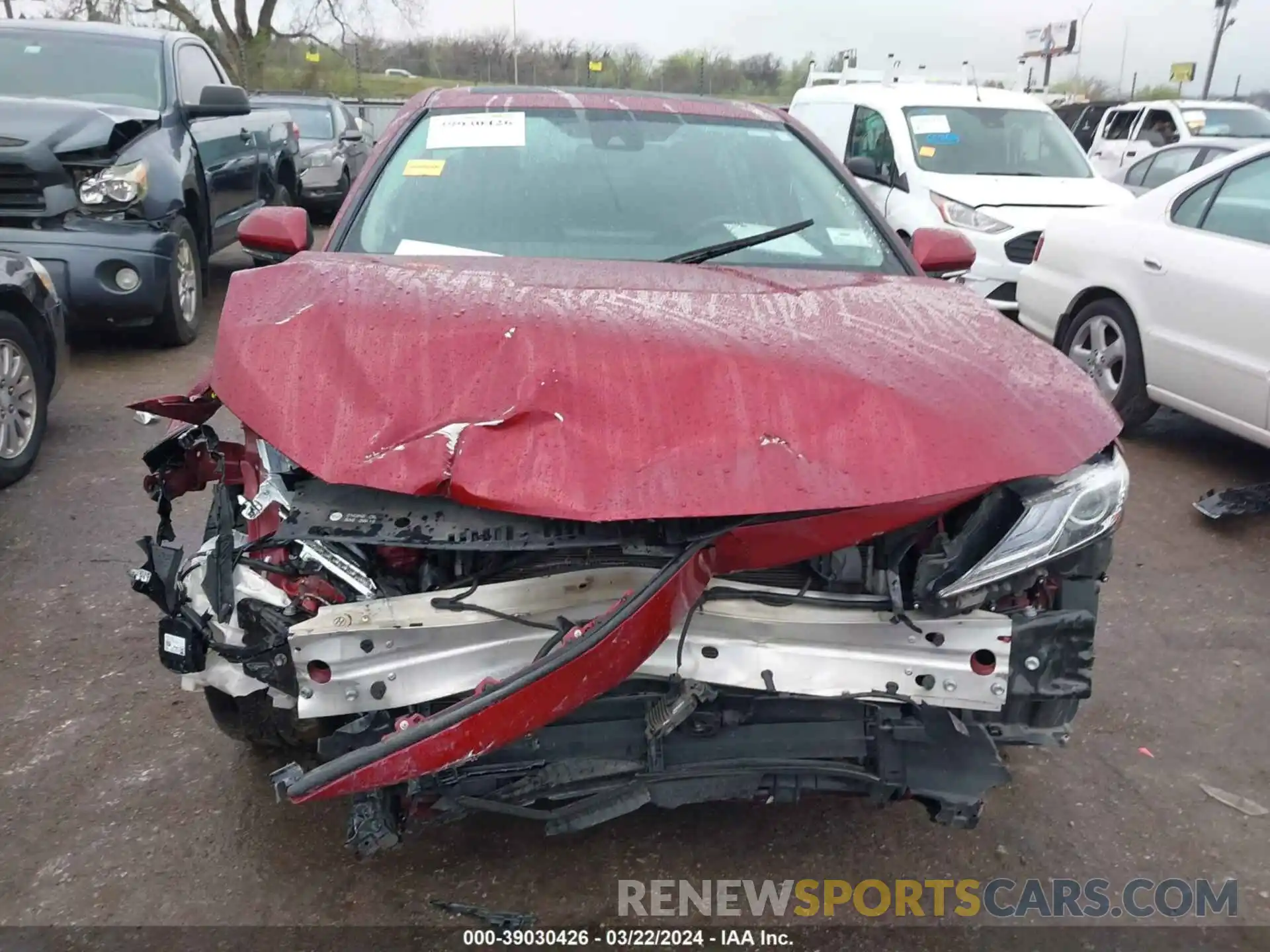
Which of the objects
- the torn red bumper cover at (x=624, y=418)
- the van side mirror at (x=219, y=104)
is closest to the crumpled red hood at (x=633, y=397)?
the torn red bumper cover at (x=624, y=418)

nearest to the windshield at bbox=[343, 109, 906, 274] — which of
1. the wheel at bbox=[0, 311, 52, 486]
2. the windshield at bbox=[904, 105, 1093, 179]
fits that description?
the wheel at bbox=[0, 311, 52, 486]

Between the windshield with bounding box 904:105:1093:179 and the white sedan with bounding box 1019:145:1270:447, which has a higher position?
the windshield with bounding box 904:105:1093:179

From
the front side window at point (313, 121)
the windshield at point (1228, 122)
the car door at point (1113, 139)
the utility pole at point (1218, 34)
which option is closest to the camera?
the windshield at point (1228, 122)

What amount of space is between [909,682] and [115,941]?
1730 millimetres

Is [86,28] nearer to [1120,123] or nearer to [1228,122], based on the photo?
[1120,123]

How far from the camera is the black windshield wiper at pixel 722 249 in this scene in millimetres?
2932

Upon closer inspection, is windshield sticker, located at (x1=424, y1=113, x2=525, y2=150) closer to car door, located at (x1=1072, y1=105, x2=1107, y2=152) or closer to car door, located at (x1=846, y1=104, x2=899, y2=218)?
car door, located at (x1=846, y1=104, x2=899, y2=218)

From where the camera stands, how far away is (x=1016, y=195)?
24.1 feet

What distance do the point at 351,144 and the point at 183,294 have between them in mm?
6071

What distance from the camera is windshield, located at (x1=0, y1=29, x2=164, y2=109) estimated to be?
626 cm

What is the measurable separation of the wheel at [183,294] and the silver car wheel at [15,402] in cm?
170

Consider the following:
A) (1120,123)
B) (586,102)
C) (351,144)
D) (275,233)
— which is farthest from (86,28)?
(1120,123)

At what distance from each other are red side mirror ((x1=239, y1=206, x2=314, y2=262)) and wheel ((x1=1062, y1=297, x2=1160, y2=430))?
3845mm

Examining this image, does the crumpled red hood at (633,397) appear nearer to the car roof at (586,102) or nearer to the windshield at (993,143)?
the car roof at (586,102)
